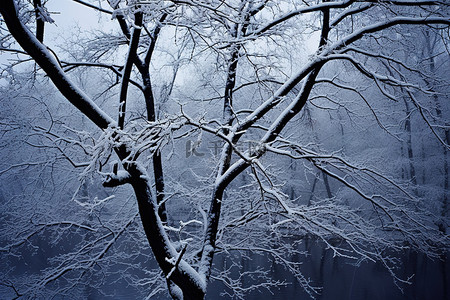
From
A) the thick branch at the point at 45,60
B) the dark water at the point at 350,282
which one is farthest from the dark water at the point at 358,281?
the thick branch at the point at 45,60

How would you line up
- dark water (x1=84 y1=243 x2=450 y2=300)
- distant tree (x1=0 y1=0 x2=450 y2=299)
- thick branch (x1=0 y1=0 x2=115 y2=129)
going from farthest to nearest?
dark water (x1=84 y1=243 x2=450 y2=300)
distant tree (x1=0 y1=0 x2=450 y2=299)
thick branch (x1=0 y1=0 x2=115 y2=129)

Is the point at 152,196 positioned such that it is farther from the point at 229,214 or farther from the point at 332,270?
the point at 332,270

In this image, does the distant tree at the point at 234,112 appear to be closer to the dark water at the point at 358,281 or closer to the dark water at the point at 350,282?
the dark water at the point at 350,282

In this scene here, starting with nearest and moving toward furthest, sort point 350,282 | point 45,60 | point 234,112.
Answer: point 45,60 → point 234,112 → point 350,282

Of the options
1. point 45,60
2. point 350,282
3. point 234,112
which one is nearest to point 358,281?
point 350,282

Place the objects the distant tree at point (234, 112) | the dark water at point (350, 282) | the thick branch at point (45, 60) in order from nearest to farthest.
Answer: the thick branch at point (45, 60) < the distant tree at point (234, 112) < the dark water at point (350, 282)

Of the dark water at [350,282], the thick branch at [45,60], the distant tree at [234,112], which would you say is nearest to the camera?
the thick branch at [45,60]

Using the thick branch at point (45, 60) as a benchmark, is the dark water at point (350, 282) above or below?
below

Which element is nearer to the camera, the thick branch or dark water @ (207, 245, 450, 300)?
the thick branch

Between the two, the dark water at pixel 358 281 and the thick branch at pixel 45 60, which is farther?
the dark water at pixel 358 281

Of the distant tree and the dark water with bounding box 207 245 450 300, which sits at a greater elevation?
the distant tree

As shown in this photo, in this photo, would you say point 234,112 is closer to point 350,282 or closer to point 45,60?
point 45,60

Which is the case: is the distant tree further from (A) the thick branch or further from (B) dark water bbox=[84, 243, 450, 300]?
(B) dark water bbox=[84, 243, 450, 300]

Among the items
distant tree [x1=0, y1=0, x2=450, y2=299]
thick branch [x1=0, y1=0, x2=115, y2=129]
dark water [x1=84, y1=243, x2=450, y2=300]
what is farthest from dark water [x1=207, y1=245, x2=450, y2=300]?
thick branch [x1=0, y1=0, x2=115, y2=129]
